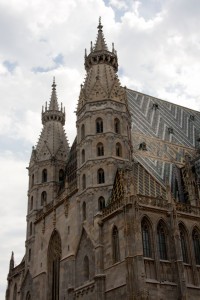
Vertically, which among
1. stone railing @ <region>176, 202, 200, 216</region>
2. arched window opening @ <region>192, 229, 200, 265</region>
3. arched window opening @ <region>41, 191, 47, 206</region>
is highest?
arched window opening @ <region>41, 191, 47, 206</region>

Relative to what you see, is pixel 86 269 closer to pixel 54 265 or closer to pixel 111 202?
pixel 111 202

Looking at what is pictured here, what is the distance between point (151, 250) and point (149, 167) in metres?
9.74

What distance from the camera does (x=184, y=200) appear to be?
36781mm

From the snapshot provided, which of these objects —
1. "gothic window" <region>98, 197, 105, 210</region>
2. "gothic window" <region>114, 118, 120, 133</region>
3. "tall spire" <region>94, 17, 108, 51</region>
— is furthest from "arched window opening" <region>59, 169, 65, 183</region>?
"tall spire" <region>94, 17, 108, 51</region>

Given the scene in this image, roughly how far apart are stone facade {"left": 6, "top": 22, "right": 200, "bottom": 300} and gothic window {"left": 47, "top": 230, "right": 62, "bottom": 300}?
8 centimetres

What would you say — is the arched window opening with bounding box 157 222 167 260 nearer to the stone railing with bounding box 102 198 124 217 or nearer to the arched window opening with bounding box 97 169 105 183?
the stone railing with bounding box 102 198 124 217

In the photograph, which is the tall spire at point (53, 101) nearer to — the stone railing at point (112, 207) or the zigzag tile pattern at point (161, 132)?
the zigzag tile pattern at point (161, 132)

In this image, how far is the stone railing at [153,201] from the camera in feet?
102

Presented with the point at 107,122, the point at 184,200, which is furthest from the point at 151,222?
the point at 107,122

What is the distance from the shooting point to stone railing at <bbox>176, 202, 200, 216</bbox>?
32812 millimetres

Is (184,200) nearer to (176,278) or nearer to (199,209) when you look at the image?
(199,209)

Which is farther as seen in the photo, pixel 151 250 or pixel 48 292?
pixel 48 292

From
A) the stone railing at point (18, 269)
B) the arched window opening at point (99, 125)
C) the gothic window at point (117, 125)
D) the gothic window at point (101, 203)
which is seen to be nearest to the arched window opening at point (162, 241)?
the gothic window at point (101, 203)

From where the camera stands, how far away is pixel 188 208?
3328 cm
